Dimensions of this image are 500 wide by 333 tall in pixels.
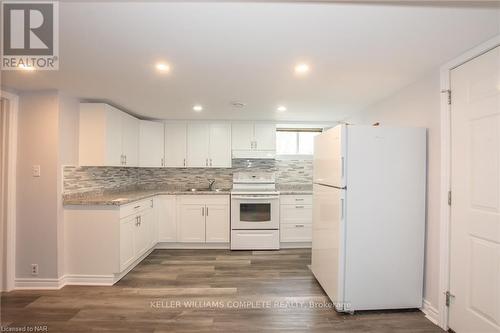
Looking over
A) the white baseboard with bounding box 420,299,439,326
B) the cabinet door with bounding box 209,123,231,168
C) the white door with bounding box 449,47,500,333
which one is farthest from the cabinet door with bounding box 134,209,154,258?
the white door with bounding box 449,47,500,333

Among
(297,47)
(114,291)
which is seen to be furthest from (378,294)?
(114,291)

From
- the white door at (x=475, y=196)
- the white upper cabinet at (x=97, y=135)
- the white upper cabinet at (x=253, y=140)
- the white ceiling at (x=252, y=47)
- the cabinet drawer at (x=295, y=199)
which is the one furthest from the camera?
the white upper cabinet at (x=253, y=140)

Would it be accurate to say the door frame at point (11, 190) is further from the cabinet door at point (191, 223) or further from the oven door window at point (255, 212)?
the oven door window at point (255, 212)

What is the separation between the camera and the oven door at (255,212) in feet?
13.1

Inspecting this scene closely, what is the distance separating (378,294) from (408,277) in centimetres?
32

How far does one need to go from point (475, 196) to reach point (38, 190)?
4087 millimetres

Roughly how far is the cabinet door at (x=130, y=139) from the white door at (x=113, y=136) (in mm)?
117

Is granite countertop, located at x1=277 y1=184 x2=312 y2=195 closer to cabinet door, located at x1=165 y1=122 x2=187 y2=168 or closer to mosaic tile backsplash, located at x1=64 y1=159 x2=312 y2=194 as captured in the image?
mosaic tile backsplash, located at x1=64 y1=159 x2=312 y2=194

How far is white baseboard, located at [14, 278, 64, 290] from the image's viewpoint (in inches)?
106

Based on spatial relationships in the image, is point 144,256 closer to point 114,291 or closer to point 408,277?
point 114,291

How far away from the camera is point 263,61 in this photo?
6.34 feet

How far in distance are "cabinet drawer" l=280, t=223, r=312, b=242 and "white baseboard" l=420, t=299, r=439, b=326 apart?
1.93m

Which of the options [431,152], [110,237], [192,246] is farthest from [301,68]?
[192,246]

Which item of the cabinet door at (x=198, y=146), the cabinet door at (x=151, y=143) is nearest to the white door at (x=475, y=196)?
the cabinet door at (x=198, y=146)
